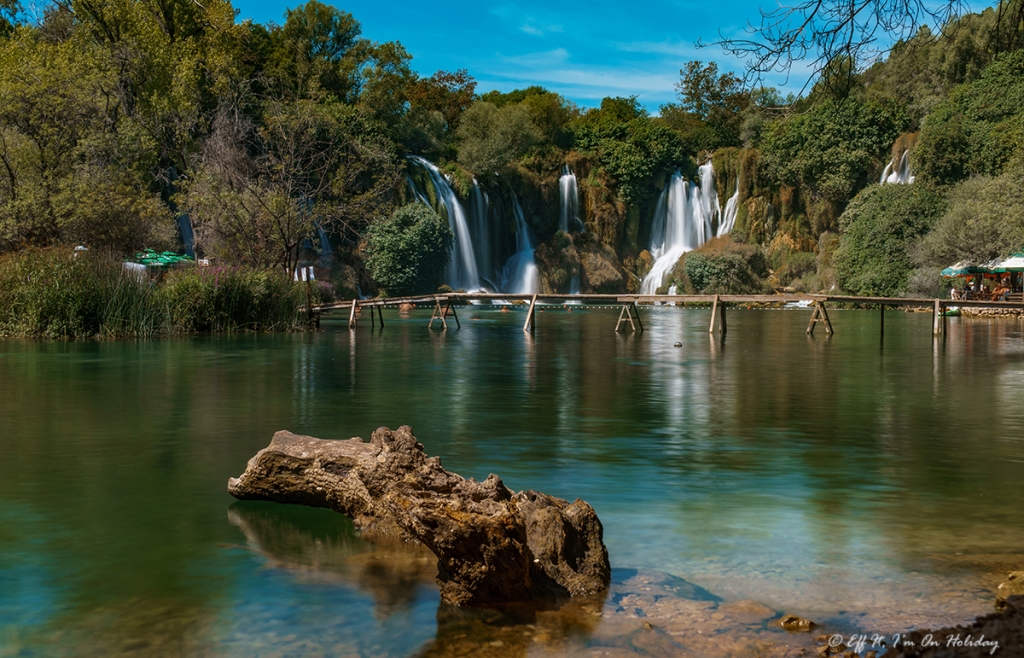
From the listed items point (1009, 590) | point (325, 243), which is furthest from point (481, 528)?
point (325, 243)

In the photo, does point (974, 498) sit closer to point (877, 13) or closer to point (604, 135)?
point (877, 13)

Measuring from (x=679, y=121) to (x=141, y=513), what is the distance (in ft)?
233

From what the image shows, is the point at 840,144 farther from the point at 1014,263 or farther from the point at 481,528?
the point at 481,528

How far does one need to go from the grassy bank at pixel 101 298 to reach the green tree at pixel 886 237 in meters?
33.4

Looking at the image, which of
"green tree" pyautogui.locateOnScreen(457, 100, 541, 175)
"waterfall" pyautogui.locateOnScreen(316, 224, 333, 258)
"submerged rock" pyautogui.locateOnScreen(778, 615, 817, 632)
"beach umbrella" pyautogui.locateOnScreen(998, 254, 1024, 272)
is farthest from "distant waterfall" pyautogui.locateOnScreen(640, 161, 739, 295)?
"submerged rock" pyautogui.locateOnScreen(778, 615, 817, 632)

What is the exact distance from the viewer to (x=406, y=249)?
4947 cm

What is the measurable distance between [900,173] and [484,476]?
2099 inches

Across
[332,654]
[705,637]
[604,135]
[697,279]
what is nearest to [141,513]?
→ [332,654]

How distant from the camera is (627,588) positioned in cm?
589

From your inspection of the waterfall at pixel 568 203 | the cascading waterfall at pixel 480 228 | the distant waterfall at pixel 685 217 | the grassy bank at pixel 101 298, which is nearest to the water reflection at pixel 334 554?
the grassy bank at pixel 101 298

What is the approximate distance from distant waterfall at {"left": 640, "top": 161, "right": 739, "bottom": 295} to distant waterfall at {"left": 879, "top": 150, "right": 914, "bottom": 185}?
31.0ft

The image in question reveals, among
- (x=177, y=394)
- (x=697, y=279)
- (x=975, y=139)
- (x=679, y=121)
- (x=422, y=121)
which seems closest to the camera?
(x=177, y=394)

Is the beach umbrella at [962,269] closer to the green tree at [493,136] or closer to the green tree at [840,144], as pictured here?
the green tree at [840,144]

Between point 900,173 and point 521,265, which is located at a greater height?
point 900,173
